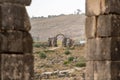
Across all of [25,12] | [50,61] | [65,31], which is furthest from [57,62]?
[65,31]

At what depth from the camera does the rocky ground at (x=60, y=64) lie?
32906 mm

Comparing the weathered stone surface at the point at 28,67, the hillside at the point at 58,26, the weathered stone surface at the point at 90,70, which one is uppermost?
the weathered stone surface at the point at 28,67

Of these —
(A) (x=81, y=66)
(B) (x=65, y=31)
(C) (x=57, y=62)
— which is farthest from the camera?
(B) (x=65, y=31)

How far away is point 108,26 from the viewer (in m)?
13.2

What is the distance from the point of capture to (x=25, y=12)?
A: 10.7 metres

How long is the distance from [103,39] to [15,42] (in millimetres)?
3691

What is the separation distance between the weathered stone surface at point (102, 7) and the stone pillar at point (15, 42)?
10.6ft

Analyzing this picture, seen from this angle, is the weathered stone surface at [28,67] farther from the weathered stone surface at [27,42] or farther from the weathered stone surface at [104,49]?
the weathered stone surface at [104,49]

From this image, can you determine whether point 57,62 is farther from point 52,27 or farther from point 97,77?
point 52,27

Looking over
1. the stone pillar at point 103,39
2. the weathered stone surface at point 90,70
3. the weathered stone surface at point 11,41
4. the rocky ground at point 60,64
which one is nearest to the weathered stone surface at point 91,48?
the stone pillar at point 103,39

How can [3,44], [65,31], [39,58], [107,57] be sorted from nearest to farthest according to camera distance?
[3,44]
[107,57]
[39,58]
[65,31]

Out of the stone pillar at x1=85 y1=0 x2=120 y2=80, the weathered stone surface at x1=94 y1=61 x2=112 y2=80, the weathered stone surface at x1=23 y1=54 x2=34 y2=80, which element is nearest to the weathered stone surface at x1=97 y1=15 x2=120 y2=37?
the stone pillar at x1=85 y1=0 x2=120 y2=80

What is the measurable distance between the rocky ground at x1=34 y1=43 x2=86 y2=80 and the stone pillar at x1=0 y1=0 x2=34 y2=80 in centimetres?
1721

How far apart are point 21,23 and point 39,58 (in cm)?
3392
